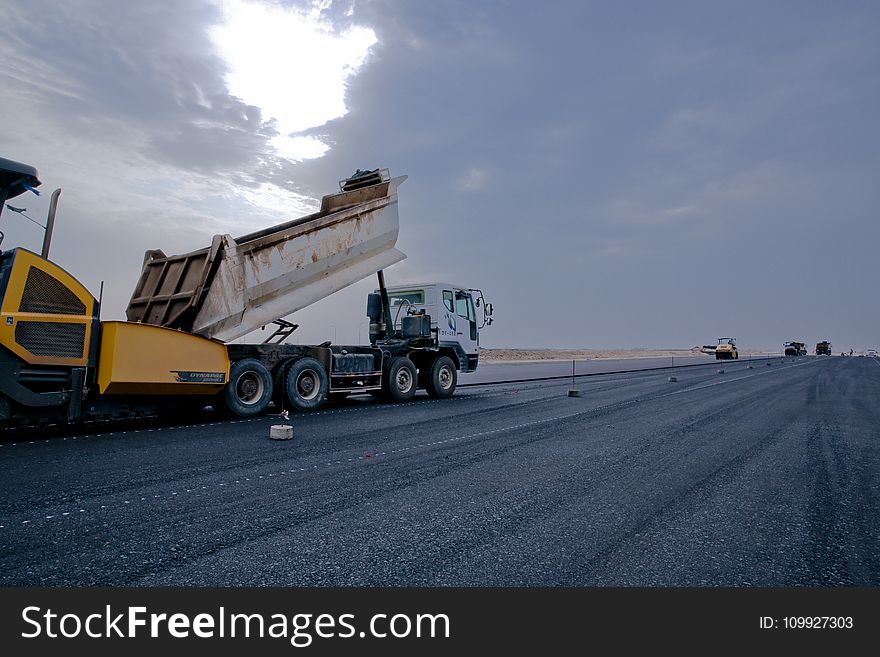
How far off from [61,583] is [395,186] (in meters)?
11.5

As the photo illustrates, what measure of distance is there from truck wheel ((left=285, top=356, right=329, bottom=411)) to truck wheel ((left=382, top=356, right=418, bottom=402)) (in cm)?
205

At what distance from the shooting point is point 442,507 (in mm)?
4730

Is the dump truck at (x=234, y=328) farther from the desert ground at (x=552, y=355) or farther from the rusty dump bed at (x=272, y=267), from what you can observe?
the desert ground at (x=552, y=355)

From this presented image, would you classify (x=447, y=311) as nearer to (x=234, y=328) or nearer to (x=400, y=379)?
(x=400, y=379)

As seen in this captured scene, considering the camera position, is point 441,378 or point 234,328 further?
point 441,378

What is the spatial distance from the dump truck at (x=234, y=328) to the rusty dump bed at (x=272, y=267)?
0.03 metres

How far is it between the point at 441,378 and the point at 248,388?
6026 millimetres

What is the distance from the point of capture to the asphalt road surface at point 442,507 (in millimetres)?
3385

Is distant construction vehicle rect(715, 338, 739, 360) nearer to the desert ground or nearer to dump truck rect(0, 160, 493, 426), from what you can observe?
the desert ground

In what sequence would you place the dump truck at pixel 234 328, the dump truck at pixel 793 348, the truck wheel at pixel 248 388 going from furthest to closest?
the dump truck at pixel 793 348
the truck wheel at pixel 248 388
the dump truck at pixel 234 328

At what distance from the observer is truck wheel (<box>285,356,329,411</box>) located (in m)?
11.4

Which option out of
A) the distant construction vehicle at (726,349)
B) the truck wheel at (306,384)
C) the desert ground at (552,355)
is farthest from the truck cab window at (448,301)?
the distant construction vehicle at (726,349)

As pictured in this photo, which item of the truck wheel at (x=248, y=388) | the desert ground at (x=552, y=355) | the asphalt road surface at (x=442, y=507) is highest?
the desert ground at (x=552, y=355)

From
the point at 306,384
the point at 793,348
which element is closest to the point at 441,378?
the point at 306,384
